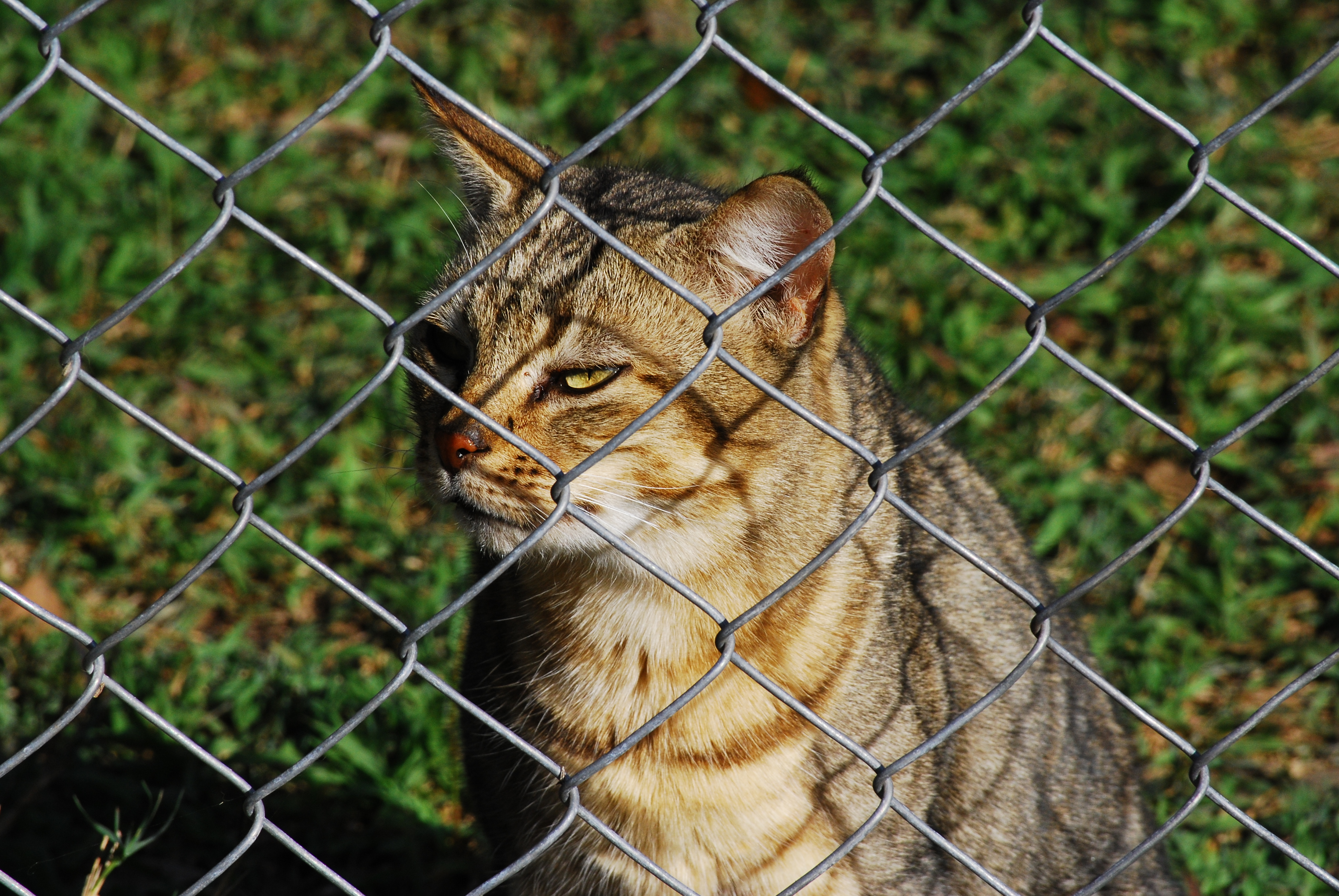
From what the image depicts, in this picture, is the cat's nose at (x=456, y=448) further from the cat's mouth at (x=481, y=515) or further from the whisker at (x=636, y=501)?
the whisker at (x=636, y=501)

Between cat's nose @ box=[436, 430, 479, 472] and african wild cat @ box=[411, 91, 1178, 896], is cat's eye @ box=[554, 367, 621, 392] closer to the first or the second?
african wild cat @ box=[411, 91, 1178, 896]

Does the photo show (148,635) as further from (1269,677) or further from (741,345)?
(1269,677)

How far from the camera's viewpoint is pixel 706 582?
95.5 inches

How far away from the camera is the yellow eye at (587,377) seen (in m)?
2.35

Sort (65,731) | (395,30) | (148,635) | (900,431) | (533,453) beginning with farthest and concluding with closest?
(395,30)
(148,635)
(65,731)
(900,431)
(533,453)

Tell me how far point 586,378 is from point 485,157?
1.85ft

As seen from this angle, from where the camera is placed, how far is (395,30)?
5164 mm

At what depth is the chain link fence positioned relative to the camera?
1.47m

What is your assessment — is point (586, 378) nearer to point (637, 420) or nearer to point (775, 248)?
point (775, 248)

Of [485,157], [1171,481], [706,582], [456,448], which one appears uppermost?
[485,157]

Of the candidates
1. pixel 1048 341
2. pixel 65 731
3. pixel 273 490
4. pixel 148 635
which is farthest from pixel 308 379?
pixel 1048 341

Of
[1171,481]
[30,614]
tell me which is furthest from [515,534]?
[1171,481]

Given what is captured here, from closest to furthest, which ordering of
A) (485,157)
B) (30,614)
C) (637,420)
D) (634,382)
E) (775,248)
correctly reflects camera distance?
(637,420) < (775,248) < (634,382) < (485,157) < (30,614)

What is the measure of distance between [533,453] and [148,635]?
242 centimetres
